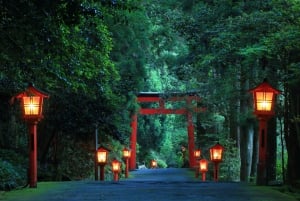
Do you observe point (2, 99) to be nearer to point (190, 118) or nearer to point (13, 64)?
point (13, 64)

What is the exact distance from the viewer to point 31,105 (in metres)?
14.2

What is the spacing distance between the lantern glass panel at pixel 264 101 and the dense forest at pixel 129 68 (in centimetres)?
48

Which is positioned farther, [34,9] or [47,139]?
[47,139]

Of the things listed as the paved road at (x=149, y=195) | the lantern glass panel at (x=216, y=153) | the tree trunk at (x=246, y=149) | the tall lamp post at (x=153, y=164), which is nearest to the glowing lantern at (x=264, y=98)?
the paved road at (x=149, y=195)

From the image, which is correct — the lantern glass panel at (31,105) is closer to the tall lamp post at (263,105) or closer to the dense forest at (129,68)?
the dense forest at (129,68)

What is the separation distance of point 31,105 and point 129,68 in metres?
13.7

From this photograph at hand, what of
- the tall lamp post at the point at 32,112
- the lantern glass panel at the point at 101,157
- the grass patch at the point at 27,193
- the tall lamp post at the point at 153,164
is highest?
the tall lamp post at the point at 32,112

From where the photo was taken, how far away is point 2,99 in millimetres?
21078

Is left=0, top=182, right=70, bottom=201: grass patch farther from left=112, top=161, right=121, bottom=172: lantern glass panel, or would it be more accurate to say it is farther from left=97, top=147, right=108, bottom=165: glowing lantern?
left=112, top=161, right=121, bottom=172: lantern glass panel

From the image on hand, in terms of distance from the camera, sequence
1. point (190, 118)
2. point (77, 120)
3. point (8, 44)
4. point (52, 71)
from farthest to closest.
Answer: point (190, 118) → point (77, 120) → point (52, 71) → point (8, 44)

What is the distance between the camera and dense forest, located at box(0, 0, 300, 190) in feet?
30.9

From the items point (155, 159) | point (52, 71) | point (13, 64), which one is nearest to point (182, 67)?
point (52, 71)

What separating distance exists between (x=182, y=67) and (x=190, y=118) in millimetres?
17488

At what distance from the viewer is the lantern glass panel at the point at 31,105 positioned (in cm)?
1419
